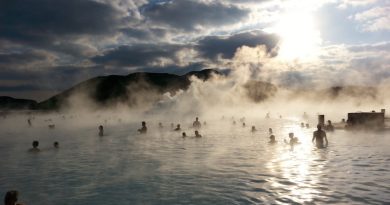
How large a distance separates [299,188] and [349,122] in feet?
77.5

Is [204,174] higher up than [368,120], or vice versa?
[368,120]

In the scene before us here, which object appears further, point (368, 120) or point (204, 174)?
point (368, 120)

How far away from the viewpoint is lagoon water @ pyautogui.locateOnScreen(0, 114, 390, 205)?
1193 cm

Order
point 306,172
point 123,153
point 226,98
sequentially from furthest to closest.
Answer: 1. point 226,98
2. point 123,153
3. point 306,172

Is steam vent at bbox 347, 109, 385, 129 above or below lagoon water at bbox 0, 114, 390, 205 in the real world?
above

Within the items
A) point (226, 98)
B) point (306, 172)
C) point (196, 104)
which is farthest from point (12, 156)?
point (226, 98)

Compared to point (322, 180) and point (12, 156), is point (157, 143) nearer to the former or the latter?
point (12, 156)

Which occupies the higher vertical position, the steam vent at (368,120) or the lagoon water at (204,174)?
the steam vent at (368,120)

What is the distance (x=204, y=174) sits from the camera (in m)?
15.5

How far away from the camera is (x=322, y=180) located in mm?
13727

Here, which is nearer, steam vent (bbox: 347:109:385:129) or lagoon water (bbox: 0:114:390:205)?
lagoon water (bbox: 0:114:390:205)

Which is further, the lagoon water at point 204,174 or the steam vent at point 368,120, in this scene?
the steam vent at point 368,120

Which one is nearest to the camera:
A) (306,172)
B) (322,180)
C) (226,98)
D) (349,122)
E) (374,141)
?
(322,180)

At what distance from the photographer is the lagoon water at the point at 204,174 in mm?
11930
